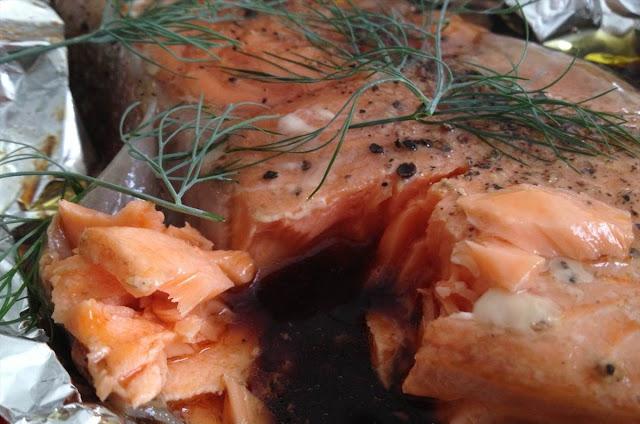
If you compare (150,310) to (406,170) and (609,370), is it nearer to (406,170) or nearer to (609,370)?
(406,170)

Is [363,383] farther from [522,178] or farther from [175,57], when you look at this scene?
[175,57]

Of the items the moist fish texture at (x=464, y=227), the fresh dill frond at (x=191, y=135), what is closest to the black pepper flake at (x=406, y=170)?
the moist fish texture at (x=464, y=227)

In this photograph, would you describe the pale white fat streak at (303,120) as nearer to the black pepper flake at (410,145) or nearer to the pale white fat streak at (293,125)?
the pale white fat streak at (293,125)

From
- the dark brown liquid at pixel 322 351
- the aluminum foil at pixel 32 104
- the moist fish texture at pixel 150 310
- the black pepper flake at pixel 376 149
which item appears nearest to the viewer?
the moist fish texture at pixel 150 310

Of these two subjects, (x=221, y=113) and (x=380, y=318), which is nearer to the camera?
(x=380, y=318)

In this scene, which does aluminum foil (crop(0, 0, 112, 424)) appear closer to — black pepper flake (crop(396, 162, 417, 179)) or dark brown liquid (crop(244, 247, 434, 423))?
dark brown liquid (crop(244, 247, 434, 423))

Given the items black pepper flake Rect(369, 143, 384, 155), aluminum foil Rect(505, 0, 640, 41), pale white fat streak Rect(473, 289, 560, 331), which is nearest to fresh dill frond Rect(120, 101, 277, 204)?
black pepper flake Rect(369, 143, 384, 155)

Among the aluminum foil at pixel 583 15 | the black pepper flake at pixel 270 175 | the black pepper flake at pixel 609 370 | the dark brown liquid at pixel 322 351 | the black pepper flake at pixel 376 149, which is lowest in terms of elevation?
the dark brown liquid at pixel 322 351

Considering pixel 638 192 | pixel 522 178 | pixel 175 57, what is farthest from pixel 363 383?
pixel 175 57
